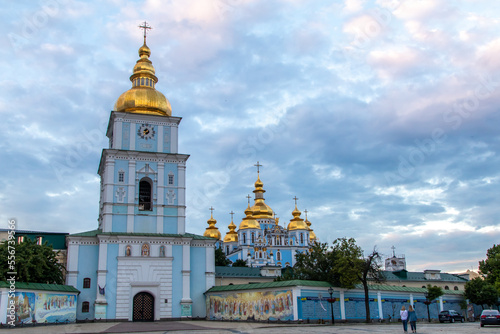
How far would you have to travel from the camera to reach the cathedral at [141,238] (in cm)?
3609

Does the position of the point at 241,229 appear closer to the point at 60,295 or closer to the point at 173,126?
the point at 173,126

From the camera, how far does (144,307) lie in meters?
36.6

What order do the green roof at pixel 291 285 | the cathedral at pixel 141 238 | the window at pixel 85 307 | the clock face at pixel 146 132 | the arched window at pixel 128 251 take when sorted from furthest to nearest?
the clock face at pixel 146 132
the arched window at pixel 128 251
the cathedral at pixel 141 238
the window at pixel 85 307
the green roof at pixel 291 285

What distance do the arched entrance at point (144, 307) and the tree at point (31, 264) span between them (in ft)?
18.8

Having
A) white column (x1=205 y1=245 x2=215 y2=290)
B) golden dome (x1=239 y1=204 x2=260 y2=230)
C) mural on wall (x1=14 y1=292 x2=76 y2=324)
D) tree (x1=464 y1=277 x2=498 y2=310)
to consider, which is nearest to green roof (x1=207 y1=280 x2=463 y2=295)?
white column (x1=205 y1=245 x2=215 y2=290)

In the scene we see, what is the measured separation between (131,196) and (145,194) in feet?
5.11

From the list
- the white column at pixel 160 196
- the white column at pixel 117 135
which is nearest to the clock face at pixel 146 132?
the white column at pixel 117 135

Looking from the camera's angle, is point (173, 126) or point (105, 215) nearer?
point (105, 215)

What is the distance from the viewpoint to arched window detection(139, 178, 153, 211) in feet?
128

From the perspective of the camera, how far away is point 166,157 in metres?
39.9

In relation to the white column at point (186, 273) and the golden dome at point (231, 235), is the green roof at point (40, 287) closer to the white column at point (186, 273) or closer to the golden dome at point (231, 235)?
the white column at point (186, 273)

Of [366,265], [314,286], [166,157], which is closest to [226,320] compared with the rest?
[314,286]

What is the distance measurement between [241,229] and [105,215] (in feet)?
173

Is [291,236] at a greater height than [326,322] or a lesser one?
greater
